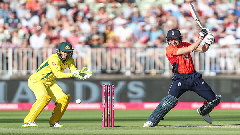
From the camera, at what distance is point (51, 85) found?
373 inches

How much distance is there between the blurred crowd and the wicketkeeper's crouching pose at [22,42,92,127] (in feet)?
22.1

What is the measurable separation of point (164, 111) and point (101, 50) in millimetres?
7296

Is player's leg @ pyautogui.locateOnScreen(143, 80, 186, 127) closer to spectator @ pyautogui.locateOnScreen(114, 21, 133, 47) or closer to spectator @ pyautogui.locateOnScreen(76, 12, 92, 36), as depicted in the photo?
spectator @ pyautogui.locateOnScreen(114, 21, 133, 47)

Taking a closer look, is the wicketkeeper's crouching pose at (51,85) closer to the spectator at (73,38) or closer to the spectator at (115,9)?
the spectator at (73,38)

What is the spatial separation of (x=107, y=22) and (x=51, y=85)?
7922 mm

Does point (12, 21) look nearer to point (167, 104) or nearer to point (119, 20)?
point (119, 20)

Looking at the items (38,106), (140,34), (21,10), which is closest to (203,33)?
(38,106)

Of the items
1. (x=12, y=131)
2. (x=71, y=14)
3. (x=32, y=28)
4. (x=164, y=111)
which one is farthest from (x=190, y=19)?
(x=12, y=131)

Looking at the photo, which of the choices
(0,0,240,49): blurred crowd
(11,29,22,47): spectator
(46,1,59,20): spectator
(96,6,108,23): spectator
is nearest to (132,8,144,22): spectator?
(0,0,240,49): blurred crowd

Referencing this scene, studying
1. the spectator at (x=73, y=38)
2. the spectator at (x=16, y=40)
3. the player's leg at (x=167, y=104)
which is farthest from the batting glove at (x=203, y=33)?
the spectator at (x=16, y=40)

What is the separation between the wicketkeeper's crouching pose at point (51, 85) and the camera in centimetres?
908

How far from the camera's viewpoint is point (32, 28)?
17.0m

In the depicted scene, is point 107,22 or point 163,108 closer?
point 163,108

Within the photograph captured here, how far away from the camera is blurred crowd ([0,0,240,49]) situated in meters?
16.7
